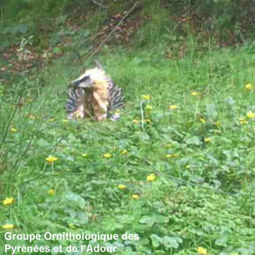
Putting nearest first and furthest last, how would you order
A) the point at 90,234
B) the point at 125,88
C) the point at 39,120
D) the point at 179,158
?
the point at 90,234, the point at 39,120, the point at 179,158, the point at 125,88

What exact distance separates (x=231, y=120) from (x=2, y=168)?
1811mm

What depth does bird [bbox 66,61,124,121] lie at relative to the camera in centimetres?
529

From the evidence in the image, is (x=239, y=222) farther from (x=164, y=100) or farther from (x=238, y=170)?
(x=164, y=100)

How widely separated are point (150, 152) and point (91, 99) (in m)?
1.15

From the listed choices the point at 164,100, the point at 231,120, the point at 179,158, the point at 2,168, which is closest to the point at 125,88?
the point at 164,100

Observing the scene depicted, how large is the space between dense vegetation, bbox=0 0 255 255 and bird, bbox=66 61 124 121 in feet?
0.43

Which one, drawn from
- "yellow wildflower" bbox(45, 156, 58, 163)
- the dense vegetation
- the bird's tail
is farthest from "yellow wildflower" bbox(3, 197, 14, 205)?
the bird's tail

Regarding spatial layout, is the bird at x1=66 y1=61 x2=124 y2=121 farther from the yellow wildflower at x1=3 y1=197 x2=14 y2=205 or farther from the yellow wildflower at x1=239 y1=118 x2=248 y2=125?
the yellow wildflower at x1=3 y1=197 x2=14 y2=205

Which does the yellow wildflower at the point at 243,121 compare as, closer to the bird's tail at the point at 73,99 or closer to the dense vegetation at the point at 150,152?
the dense vegetation at the point at 150,152

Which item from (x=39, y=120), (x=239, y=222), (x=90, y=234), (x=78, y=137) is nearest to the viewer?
(x=90, y=234)

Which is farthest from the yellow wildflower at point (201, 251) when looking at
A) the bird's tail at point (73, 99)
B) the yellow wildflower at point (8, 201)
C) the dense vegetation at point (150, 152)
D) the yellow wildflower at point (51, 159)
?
the bird's tail at point (73, 99)

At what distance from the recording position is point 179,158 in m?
4.20

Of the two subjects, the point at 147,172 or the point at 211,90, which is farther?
the point at 211,90

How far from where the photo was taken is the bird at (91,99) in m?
5.29
